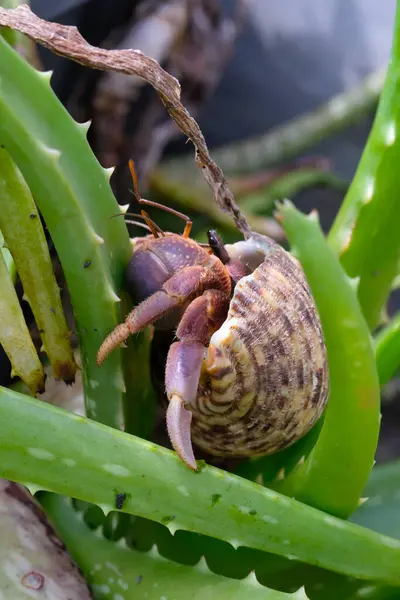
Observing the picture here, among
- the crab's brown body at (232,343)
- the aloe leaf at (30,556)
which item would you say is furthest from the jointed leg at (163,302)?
the aloe leaf at (30,556)

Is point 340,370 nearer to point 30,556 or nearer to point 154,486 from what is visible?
point 154,486

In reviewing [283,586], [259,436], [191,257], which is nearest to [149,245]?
[191,257]

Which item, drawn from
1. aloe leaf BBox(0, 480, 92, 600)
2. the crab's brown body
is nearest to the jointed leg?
the crab's brown body

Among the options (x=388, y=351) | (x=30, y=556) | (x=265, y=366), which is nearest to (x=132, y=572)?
(x=30, y=556)

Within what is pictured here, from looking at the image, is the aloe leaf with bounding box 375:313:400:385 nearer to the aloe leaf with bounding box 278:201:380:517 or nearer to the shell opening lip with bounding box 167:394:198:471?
the aloe leaf with bounding box 278:201:380:517

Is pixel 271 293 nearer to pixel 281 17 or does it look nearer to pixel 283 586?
pixel 283 586

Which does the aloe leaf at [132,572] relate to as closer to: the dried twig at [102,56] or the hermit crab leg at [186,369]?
the hermit crab leg at [186,369]

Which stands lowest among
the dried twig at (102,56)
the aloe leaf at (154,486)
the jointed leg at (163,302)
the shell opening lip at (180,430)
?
the aloe leaf at (154,486)
